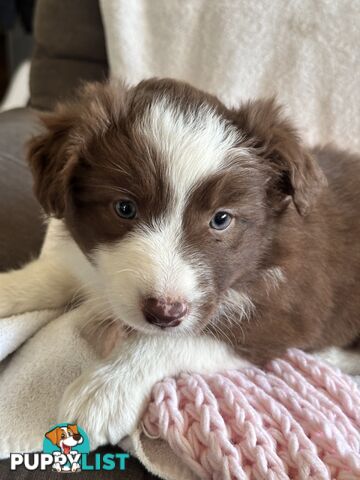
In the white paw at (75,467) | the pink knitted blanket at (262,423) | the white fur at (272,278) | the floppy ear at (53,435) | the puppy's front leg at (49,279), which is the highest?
the white fur at (272,278)

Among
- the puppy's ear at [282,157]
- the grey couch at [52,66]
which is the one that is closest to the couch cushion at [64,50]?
the grey couch at [52,66]

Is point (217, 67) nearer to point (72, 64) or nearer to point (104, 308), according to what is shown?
point (72, 64)

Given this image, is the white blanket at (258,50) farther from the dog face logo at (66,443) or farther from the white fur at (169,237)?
the dog face logo at (66,443)

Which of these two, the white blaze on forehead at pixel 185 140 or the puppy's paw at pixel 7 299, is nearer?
the white blaze on forehead at pixel 185 140

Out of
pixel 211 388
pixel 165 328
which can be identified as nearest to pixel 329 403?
pixel 211 388

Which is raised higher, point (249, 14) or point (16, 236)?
point (249, 14)
